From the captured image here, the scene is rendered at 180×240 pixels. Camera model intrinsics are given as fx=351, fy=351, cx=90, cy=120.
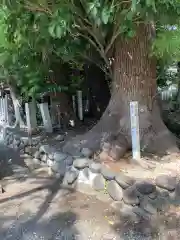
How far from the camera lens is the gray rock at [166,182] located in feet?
13.8

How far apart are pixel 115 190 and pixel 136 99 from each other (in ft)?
5.89

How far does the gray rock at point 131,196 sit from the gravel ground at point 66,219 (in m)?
0.21

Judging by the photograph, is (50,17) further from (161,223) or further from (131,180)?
(161,223)

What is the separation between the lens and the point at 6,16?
4441 millimetres

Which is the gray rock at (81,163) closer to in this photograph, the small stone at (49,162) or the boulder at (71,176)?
the boulder at (71,176)

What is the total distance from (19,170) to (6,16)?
318 centimetres

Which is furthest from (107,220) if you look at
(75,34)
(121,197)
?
(75,34)

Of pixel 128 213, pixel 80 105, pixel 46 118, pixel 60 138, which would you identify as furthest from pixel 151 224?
pixel 80 105

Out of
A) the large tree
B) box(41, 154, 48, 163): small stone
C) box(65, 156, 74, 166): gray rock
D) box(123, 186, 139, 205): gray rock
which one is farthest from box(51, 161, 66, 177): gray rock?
box(123, 186, 139, 205): gray rock

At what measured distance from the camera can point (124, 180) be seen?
4406 millimetres

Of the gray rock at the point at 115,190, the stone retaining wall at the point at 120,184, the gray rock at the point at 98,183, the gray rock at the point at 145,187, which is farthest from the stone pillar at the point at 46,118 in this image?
the gray rock at the point at 145,187

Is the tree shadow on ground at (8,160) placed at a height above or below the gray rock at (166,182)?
below

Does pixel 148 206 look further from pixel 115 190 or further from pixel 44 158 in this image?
pixel 44 158

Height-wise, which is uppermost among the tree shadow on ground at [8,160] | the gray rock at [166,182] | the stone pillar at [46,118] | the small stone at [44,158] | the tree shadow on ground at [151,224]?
the stone pillar at [46,118]
